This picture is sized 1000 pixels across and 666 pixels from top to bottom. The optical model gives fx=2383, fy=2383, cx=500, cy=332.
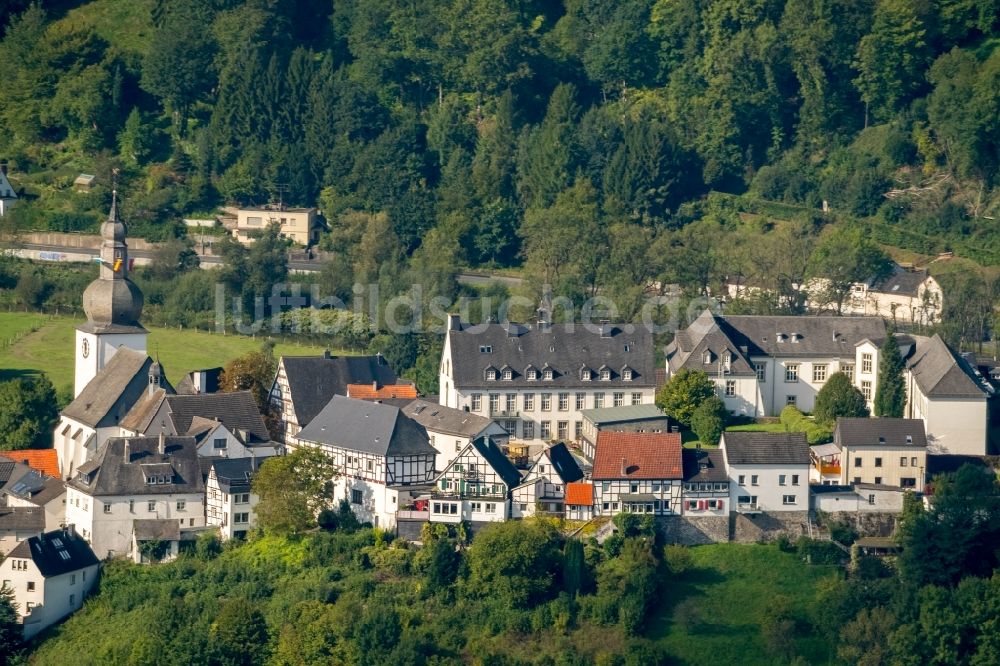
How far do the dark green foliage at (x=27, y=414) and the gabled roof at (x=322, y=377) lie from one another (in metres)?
10.6

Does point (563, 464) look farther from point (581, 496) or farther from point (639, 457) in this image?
point (639, 457)

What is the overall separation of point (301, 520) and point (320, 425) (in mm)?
5796

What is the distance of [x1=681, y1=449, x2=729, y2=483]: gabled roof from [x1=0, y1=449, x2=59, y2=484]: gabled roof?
82.1ft

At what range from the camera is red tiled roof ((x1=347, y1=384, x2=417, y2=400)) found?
92250mm

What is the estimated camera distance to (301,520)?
83062mm

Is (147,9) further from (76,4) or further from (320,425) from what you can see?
(320,425)

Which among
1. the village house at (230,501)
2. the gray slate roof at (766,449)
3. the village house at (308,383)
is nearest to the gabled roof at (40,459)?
the village house at (230,501)

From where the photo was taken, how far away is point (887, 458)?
85.2 metres

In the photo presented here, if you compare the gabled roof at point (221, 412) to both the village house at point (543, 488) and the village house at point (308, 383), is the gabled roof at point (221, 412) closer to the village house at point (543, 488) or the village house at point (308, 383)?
the village house at point (308, 383)

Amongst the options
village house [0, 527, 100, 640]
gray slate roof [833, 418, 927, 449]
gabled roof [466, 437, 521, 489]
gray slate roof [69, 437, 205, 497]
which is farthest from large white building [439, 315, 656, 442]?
village house [0, 527, 100, 640]

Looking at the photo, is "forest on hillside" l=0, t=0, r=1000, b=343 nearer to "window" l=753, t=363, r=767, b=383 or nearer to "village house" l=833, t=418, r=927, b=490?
"window" l=753, t=363, r=767, b=383

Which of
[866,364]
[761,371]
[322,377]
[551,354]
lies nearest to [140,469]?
[322,377]

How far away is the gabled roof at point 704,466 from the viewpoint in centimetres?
8244

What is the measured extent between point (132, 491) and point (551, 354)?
17756 mm
